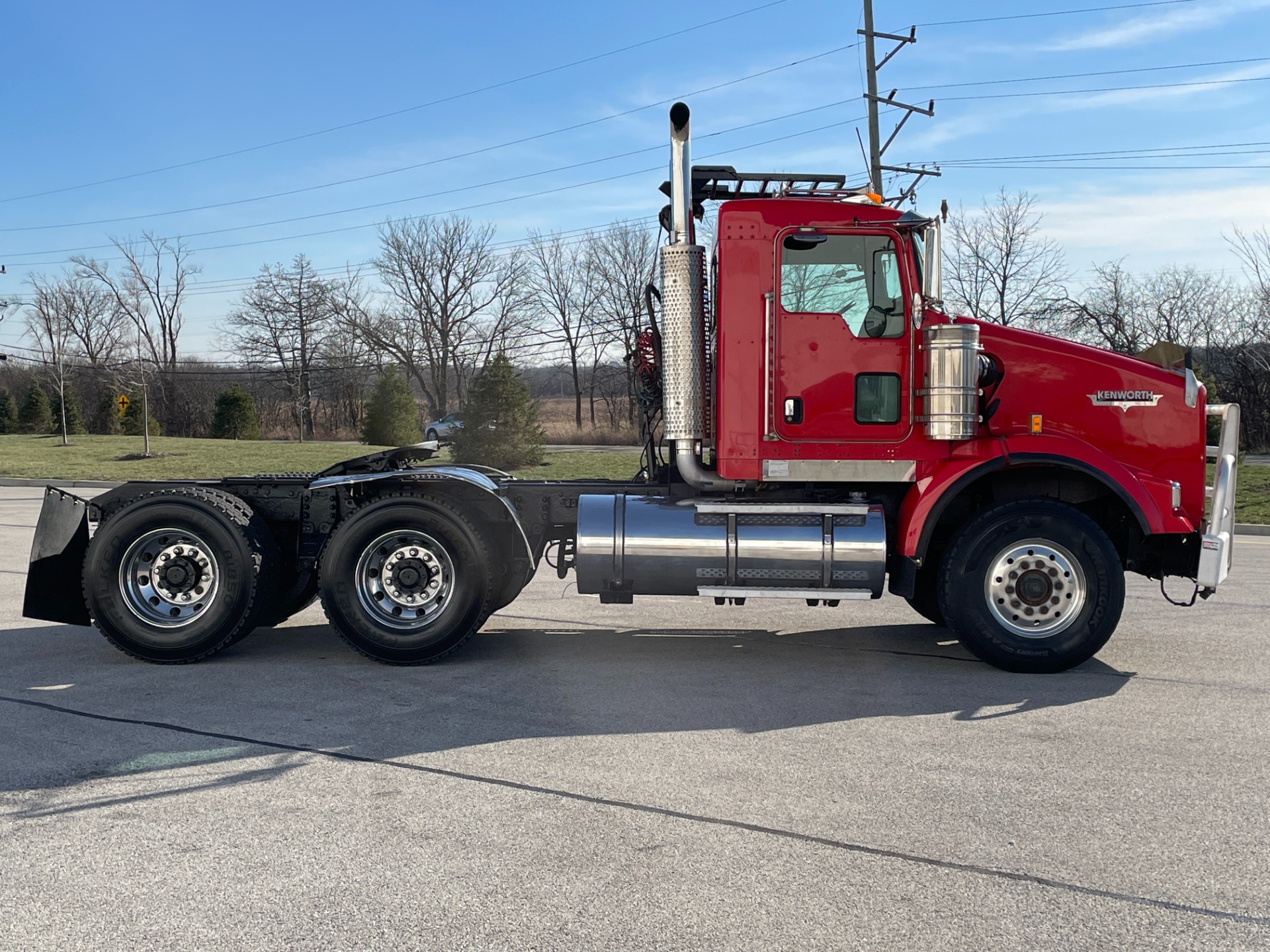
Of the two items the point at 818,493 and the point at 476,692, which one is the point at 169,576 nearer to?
the point at 476,692

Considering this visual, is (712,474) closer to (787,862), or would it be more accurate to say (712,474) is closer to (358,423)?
(787,862)

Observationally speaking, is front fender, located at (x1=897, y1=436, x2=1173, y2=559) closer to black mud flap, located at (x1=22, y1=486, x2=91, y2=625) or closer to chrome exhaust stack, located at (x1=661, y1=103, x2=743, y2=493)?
chrome exhaust stack, located at (x1=661, y1=103, x2=743, y2=493)

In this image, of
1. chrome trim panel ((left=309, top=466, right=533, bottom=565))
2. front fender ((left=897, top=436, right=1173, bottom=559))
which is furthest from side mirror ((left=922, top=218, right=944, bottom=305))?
chrome trim panel ((left=309, top=466, right=533, bottom=565))

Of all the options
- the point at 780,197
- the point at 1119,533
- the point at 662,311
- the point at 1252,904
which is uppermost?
the point at 780,197

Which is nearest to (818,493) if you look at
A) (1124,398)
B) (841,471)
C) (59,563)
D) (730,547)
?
(841,471)

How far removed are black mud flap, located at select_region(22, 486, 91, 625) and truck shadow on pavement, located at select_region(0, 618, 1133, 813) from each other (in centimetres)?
31

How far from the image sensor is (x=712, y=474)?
7543 millimetres

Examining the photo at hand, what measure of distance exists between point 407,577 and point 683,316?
2.62 m

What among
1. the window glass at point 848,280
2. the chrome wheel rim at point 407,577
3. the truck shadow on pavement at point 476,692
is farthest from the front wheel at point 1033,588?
the chrome wheel rim at point 407,577

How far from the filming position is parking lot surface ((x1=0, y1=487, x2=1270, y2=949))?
3555mm

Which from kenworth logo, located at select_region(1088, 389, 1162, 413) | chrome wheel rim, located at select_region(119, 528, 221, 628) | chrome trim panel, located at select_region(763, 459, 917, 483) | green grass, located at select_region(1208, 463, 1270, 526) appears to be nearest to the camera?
kenworth logo, located at select_region(1088, 389, 1162, 413)

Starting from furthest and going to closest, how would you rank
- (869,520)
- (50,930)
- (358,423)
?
(358,423) < (869,520) < (50,930)

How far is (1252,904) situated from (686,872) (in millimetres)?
1941

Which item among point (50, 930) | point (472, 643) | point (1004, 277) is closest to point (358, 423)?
point (1004, 277)
